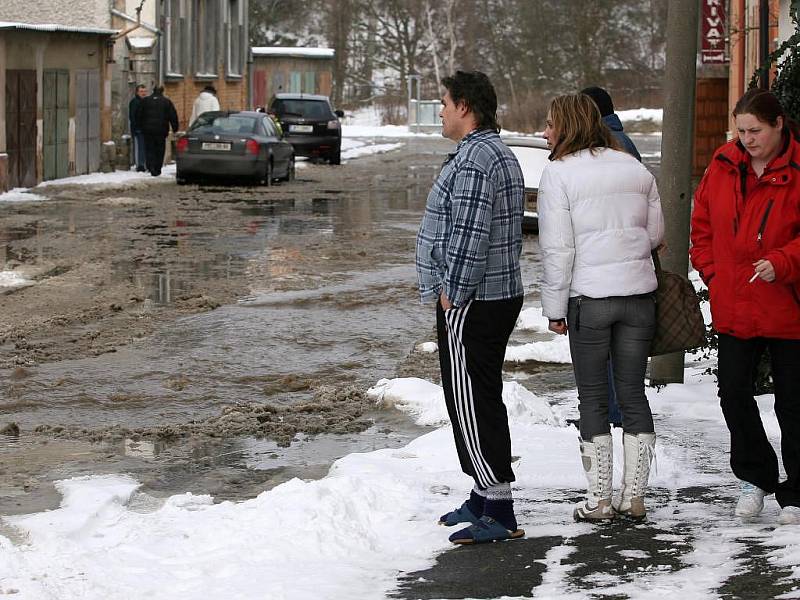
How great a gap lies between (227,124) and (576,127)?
2281 cm

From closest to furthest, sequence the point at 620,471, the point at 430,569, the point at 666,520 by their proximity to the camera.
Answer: the point at 430,569 → the point at 666,520 → the point at 620,471

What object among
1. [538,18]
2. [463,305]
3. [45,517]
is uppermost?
[538,18]

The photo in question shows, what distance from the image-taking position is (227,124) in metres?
28.0

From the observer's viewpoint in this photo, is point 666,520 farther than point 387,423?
No

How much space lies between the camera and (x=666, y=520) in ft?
19.0

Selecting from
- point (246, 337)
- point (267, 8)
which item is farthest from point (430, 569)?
point (267, 8)

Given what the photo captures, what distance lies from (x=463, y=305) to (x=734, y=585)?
1.40 metres

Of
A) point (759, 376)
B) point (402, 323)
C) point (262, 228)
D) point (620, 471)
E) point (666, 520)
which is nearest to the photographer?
point (666, 520)

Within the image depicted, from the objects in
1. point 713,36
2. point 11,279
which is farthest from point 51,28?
point 11,279

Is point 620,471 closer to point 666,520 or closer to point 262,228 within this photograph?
point 666,520

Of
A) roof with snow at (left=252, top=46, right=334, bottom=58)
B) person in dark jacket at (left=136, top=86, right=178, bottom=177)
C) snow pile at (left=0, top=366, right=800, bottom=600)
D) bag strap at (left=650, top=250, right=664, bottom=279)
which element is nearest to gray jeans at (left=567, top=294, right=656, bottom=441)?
bag strap at (left=650, top=250, right=664, bottom=279)

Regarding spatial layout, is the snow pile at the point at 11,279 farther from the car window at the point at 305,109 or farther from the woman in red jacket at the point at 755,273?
the car window at the point at 305,109

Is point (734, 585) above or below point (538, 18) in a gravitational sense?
below

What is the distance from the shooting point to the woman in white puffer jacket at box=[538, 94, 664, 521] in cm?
566
